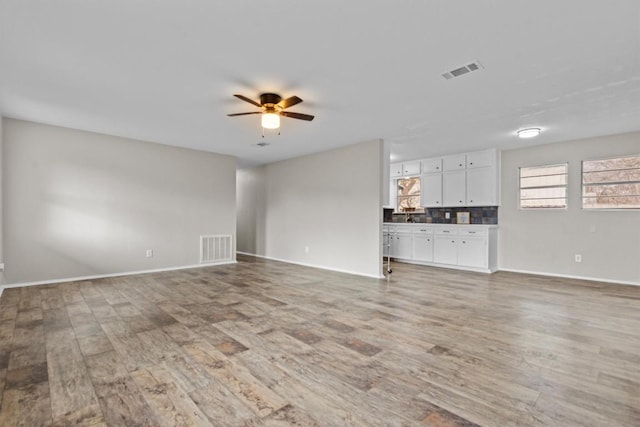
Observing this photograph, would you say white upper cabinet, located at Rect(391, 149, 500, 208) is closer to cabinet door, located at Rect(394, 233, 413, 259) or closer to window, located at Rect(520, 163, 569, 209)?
window, located at Rect(520, 163, 569, 209)

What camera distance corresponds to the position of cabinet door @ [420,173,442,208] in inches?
269

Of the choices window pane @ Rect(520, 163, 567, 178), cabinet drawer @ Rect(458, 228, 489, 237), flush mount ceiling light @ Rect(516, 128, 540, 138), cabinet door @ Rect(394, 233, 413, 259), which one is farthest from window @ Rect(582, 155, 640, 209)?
cabinet door @ Rect(394, 233, 413, 259)

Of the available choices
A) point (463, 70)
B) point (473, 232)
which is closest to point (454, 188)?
point (473, 232)

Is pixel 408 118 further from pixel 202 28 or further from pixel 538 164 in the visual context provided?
pixel 538 164

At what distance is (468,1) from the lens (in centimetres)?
193

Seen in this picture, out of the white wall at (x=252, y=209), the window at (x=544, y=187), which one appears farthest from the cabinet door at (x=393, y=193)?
the white wall at (x=252, y=209)

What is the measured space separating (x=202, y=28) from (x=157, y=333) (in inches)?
102

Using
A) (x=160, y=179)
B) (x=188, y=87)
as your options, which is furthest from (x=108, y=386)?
(x=160, y=179)

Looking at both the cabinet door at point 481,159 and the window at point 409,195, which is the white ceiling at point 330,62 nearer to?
the cabinet door at point 481,159

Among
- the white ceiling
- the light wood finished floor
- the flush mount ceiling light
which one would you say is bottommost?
the light wood finished floor

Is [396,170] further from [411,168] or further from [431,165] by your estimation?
[431,165]

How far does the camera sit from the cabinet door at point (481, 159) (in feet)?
19.9

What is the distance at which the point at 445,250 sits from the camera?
6414 mm

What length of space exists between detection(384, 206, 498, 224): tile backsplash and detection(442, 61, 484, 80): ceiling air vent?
4.23 metres
